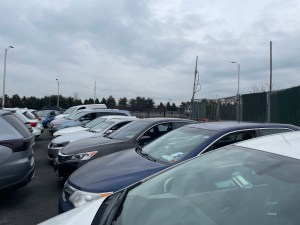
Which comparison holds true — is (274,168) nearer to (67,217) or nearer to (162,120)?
(67,217)

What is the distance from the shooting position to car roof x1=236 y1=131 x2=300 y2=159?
2.32m

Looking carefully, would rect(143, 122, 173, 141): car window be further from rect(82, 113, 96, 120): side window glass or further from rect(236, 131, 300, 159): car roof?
rect(82, 113, 96, 120): side window glass

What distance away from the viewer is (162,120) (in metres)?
7.51

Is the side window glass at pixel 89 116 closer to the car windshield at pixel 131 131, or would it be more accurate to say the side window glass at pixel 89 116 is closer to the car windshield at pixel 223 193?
the car windshield at pixel 131 131

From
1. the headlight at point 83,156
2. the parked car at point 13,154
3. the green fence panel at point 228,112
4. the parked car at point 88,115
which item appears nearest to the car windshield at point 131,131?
the headlight at point 83,156

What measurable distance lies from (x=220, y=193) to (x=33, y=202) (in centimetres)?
454

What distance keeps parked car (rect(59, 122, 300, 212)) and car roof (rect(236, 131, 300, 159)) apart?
A: 5.70ft

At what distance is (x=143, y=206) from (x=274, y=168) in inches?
34.6

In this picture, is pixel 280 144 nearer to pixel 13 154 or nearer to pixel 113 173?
pixel 113 173

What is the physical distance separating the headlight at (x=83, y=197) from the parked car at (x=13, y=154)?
6.47 feet

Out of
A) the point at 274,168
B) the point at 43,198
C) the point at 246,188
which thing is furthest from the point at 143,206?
the point at 43,198

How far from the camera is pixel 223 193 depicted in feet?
7.61

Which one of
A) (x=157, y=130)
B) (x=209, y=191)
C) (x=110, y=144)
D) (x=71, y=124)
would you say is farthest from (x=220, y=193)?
(x=71, y=124)

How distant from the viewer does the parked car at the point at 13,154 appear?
18.1 ft
